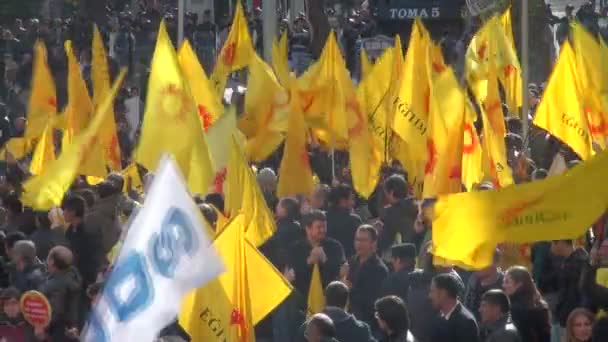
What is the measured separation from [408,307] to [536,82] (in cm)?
1699

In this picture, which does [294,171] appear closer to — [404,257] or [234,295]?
[404,257]

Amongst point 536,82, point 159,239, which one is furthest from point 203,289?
point 536,82

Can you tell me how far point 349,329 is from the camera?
10.3 metres

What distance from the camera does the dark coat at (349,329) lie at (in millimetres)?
10289

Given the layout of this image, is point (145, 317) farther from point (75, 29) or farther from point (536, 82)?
point (75, 29)

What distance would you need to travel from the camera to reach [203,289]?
9.30 meters

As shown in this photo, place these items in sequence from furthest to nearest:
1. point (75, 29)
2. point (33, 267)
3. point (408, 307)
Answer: point (75, 29)
point (33, 267)
point (408, 307)

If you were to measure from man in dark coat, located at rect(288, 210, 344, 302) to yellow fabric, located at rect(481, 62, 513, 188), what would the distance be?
5.87 feet

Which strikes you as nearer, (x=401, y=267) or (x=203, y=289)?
(x=203, y=289)

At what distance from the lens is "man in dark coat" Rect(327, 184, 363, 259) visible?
1315cm

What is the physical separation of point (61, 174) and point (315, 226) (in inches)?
96.5

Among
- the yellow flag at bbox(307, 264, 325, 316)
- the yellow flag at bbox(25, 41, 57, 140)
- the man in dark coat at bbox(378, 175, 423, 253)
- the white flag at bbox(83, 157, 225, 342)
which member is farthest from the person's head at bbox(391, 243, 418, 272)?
the yellow flag at bbox(25, 41, 57, 140)

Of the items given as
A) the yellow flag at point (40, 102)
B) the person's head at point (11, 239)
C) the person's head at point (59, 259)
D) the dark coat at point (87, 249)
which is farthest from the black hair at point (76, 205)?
the yellow flag at point (40, 102)

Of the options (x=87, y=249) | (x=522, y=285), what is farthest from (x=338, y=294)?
(x=87, y=249)
